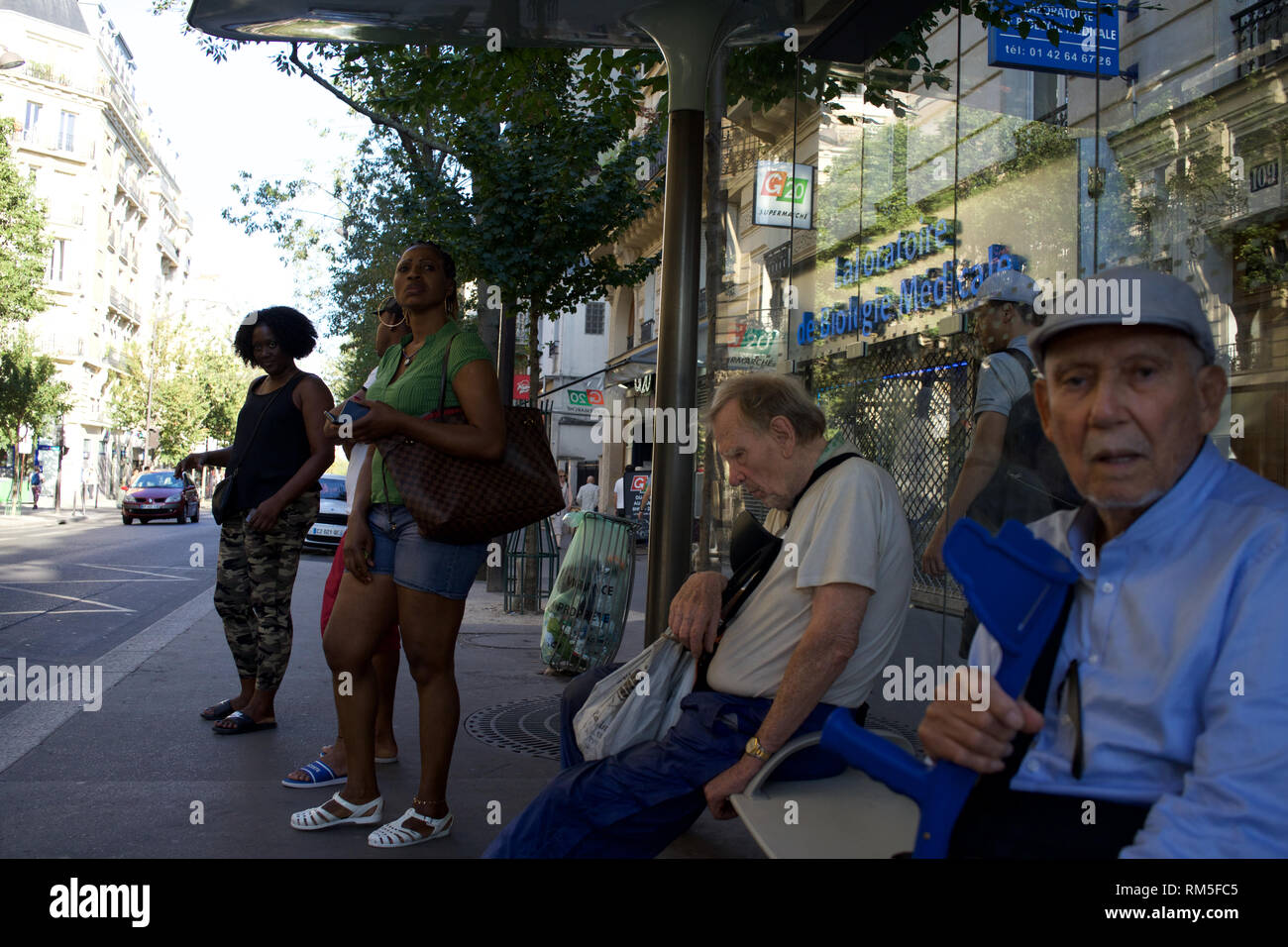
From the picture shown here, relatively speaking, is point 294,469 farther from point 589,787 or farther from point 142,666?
point 589,787

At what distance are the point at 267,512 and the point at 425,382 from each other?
1.82m

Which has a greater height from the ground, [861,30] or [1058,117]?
[861,30]

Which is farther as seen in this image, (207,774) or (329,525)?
(329,525)

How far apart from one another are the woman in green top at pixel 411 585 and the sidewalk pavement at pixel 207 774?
0.46 feet

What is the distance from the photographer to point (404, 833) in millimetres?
3666

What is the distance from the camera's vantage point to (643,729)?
289 cm

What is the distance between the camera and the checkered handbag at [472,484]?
3691 millimetres

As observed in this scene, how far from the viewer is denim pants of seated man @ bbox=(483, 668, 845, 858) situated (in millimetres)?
2566

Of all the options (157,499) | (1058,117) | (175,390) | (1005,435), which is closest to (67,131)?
(175,390)

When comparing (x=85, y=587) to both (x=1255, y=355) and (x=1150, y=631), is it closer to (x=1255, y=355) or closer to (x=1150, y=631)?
(x=1255, y=355)

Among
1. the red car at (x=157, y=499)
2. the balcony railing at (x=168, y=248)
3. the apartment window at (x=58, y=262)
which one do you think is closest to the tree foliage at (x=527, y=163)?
the red car at (x=157, y=499)

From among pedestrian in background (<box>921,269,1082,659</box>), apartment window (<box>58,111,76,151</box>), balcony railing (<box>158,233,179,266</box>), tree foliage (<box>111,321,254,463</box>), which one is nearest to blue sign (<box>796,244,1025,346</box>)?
pedestrian in background (<box>921,269,1082,659</box>)

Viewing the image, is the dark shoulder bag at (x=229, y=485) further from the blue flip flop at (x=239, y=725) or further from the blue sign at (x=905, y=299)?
the blue sign at (x=905, y=299)

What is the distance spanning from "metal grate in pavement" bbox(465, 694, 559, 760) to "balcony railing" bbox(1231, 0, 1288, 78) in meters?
3.80
